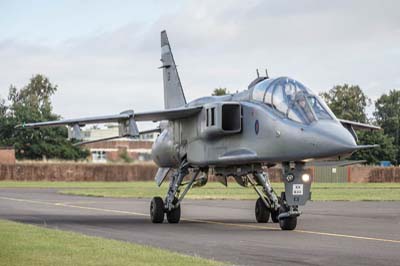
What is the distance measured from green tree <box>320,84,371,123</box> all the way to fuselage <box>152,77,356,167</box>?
96336mm

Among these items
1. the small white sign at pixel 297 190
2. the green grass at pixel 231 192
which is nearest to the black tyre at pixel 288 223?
the small white sign at pixel 297 190

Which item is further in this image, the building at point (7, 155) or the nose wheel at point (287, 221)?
the building at point (7, 155)

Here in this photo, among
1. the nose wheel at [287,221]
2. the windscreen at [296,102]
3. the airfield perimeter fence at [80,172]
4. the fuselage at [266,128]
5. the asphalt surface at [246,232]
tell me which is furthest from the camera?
the airfield perimeter fence at [80,172]

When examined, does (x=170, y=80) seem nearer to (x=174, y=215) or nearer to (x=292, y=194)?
(x=174, y=215)

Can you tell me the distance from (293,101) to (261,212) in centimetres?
493

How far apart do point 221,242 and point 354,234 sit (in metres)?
3.55

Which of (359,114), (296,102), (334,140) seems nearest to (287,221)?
(334,140)

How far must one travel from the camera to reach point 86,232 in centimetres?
2050

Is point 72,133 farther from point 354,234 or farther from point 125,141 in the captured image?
point 125,141

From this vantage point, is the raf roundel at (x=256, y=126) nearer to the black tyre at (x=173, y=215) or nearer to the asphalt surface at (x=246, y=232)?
the asphalt surface at (x=246, y=232)

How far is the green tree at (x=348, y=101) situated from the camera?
12331cm

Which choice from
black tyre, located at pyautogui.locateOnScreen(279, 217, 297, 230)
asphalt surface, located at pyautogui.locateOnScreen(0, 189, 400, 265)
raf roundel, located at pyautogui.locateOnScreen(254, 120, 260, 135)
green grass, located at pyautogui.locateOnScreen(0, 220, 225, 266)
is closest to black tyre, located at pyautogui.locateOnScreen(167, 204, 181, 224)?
asphalt surface, located at pyautogui.locateOnScreen(0, 189, 400, 265)

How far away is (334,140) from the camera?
1969cm

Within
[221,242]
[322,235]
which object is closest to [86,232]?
[221,242]
